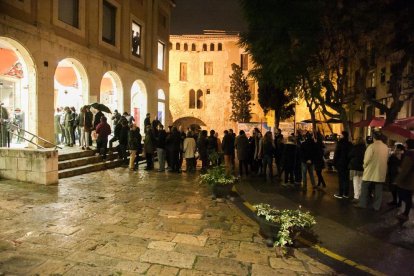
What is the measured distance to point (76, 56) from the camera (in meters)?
15.4

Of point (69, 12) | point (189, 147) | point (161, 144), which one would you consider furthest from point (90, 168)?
point (69, 12)

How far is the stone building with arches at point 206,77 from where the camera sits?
40062 millimetres

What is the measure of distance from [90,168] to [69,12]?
812 centimetres

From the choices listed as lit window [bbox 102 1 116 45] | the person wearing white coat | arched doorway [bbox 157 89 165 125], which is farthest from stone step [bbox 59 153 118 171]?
arched doorway [bbox 157 89 165 125]

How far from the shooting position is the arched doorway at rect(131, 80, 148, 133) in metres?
23.2

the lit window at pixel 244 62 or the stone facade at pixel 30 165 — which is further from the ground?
the lit window at pixel 244 62

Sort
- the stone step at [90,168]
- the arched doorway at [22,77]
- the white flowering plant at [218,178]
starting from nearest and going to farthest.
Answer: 1. the white flowering plant at [218,178]
2. the stone step at [90,168]
3. the arched doorway at [22,77]

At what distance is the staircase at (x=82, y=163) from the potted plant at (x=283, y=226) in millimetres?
7927

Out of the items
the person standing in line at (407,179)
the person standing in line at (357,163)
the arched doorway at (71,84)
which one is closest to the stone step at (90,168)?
the arched doorway at (71,84)

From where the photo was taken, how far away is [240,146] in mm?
13047

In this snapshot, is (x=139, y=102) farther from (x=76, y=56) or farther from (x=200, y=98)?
(x=200, y=98)

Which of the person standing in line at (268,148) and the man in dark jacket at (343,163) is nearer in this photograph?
the man in dark jacket at (343,163)

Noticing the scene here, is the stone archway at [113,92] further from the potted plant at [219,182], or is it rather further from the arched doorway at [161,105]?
the potted plant at [219,182]

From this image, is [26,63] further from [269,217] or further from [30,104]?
[269,217]
